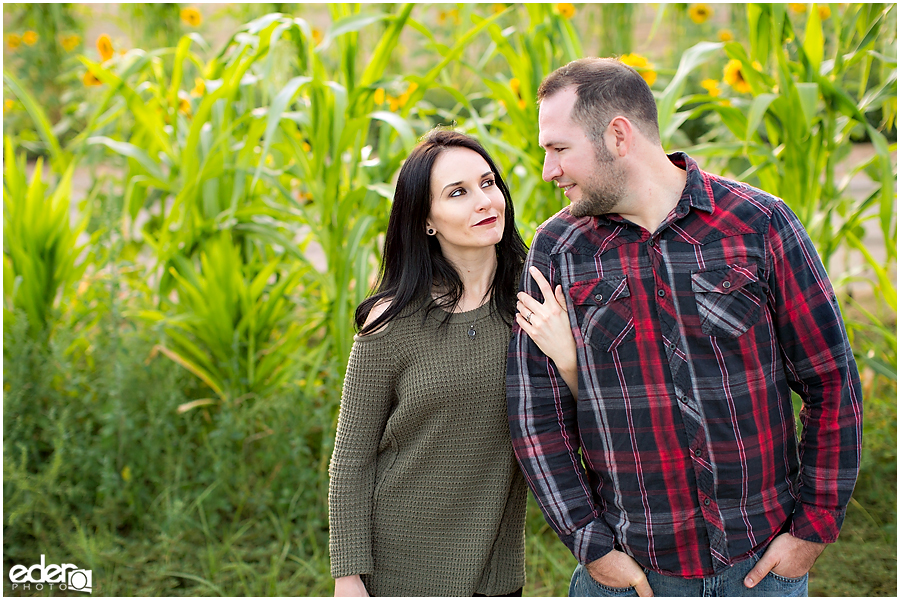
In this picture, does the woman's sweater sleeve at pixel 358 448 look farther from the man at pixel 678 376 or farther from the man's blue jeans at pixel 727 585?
the man's blue jeans at pixel 727 585

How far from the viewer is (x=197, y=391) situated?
2.37m

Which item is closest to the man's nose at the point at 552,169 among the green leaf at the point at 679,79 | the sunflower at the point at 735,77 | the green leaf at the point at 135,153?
the green leaf at the point at 679,79

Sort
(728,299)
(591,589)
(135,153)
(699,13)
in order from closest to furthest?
(728,299), (591,589), (135,153), (699,13)

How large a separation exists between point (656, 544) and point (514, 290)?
483 millimetres

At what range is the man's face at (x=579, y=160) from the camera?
1.07 m

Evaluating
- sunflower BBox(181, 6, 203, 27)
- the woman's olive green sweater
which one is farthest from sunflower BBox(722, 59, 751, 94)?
sunflower BBox(181, 6, 203, 27)

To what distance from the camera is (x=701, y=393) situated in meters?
1.03

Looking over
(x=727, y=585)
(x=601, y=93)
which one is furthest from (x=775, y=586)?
(x=601, y=93)

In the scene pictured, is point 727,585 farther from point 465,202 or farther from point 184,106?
point 184,106

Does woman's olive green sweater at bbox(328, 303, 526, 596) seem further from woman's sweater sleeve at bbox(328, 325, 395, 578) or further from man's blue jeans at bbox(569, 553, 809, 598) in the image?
man's blue jeans at bbox(569, 553, 809, 598)

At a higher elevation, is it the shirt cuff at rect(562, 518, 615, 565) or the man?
the man

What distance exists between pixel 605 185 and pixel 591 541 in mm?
554

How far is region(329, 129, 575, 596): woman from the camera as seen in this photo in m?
1.17

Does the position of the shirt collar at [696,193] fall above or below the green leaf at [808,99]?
below
